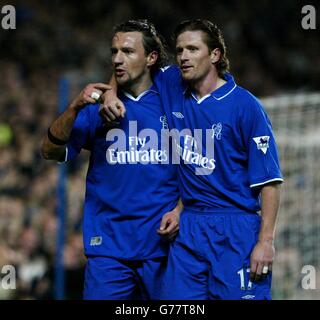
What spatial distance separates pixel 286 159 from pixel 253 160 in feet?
10.6

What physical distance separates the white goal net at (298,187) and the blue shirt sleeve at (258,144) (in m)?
2.91

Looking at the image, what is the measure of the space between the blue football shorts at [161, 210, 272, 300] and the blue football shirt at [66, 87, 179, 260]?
0.27 m

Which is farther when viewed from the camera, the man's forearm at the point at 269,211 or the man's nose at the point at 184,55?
the man's nose at the point at 184,55

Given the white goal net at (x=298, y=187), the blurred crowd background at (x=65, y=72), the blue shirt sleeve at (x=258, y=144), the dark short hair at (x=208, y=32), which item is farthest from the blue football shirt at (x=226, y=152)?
the blurred crowd background at (x=65, y=72)

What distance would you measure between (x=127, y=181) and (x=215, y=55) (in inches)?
33.4

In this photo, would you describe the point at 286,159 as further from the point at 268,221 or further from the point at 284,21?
the point at 284,21

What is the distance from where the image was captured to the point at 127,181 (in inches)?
203

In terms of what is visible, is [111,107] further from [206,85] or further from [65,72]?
[65,72]

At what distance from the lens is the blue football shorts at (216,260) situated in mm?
4852

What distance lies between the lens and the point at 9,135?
1073cm

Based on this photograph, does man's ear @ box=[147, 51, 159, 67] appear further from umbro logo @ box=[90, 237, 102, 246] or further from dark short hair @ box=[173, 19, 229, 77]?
umbro logo @ box=[90, 237, 102, 246]

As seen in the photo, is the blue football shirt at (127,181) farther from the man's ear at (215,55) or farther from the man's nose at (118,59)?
the man's ear at (215,55)

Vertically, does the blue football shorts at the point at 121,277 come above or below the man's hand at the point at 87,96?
below

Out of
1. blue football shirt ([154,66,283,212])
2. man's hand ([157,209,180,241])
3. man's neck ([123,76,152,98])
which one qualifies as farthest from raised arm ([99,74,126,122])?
man's hand ([157,209,180,241])
